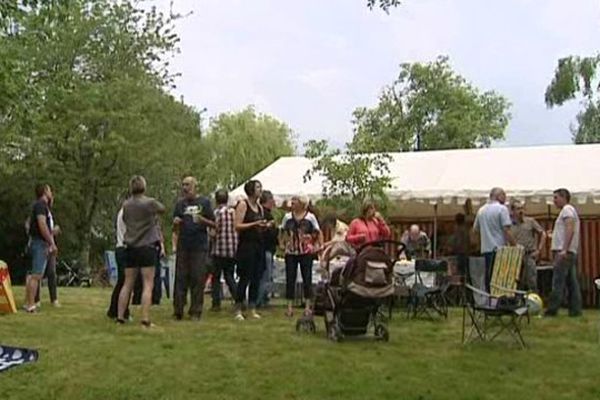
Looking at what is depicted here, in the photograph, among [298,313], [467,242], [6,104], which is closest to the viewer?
[298,313]

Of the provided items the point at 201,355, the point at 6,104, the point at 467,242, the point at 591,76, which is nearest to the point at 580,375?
the point at 201,355

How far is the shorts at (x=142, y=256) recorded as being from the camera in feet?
27.4

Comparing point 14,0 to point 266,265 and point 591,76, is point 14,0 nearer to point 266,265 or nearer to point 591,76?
point 266,265

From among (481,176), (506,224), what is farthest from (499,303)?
(481,176)

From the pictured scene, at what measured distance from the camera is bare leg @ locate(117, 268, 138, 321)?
8492mm

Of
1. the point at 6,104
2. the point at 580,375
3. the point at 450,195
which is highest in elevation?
the point at 6,104

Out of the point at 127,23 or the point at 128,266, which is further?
the point at 127,23

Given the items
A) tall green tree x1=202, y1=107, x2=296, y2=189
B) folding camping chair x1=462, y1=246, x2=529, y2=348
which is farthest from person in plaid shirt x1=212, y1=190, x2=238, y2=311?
tall green tree x1=202, y1=107, x2=296, y2=189

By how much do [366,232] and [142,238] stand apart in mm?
2339

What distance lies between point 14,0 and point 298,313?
466 cm

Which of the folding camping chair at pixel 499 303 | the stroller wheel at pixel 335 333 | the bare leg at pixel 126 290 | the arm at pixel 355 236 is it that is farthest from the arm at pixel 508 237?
the bare leg at pixel 126 290

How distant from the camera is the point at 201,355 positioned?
23.1 ft

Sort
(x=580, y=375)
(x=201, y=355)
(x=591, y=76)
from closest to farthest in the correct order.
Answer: (x=580, y=375) < (x=201, y=355) < (x=591, y=76)

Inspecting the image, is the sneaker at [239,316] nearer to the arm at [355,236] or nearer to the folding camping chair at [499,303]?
the arm at [355,236]
